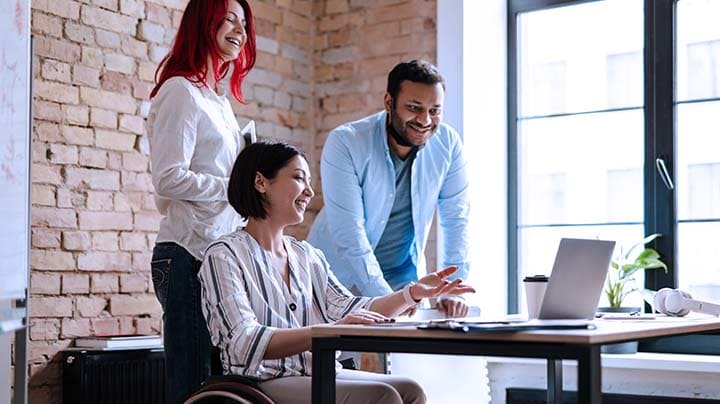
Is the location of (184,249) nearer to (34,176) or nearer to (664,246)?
(34,176)

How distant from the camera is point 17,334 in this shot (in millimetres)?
2564

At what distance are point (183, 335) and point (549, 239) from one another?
7.46 ft

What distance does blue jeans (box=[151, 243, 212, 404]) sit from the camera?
2.76 metres

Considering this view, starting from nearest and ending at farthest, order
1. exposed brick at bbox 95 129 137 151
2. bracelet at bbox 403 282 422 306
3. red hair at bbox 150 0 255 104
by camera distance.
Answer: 1. bracelet at bbox 403 282 422 306
2. red hair at bbox 150 0 255 104
3. exposed brick at bbox 95 129 137 151

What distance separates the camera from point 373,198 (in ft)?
11.5

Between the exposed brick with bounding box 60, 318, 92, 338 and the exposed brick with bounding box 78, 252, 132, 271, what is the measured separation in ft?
0.64

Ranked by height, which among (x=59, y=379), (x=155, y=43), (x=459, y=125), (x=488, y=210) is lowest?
(x=59, y=379)

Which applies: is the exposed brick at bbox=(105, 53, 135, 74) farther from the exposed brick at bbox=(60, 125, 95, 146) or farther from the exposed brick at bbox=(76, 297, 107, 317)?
the exposed brick at bbox=(76, 297, 107, 317)

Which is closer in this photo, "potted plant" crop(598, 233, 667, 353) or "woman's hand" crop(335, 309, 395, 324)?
"woman's hand" crop(335, 309, 395, 324)

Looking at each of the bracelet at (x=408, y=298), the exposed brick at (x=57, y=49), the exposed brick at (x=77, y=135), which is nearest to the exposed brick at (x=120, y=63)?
the exposed brick at (x=57, y=49)

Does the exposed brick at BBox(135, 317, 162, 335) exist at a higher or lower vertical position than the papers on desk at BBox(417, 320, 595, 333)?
lower

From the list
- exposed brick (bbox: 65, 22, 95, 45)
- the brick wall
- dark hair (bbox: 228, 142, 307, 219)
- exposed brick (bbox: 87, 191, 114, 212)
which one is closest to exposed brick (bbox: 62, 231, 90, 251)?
the brick wall

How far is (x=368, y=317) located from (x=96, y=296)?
6.29ft

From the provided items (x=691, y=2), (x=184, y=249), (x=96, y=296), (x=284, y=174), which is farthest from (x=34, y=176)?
(x=691, y=2)
